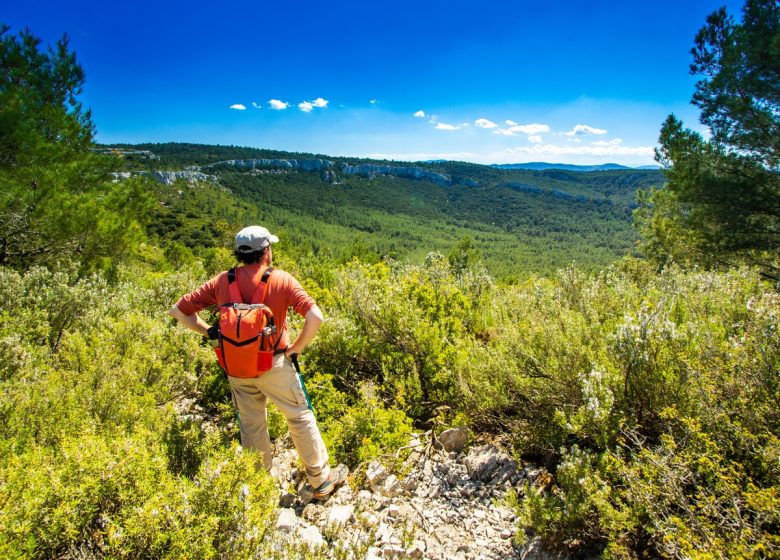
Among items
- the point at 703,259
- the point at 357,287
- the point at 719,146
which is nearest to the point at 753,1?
the point at 719,146

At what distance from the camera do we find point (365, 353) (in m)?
4.70

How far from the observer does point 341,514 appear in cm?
267

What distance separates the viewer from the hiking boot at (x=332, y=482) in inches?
118

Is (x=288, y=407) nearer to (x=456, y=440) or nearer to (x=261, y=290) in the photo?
(x=261, y=290)

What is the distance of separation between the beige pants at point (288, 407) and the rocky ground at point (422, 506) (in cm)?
23

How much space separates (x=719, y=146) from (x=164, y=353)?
40.9ft

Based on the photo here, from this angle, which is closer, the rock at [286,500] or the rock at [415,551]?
the rock at [415,551]

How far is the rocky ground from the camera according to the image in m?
2.46

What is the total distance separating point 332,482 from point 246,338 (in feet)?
4.47

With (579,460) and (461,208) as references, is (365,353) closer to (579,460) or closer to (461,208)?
(579,460)

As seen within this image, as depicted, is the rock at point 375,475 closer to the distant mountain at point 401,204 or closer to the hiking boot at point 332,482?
the hiking boot at point 332,482

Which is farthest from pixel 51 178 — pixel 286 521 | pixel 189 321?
pixel 286 521

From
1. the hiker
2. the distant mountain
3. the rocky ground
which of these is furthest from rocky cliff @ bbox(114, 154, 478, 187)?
the rocky ground

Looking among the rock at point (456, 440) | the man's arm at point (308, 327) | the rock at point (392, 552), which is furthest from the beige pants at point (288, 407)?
the rock at point (456, 440)
